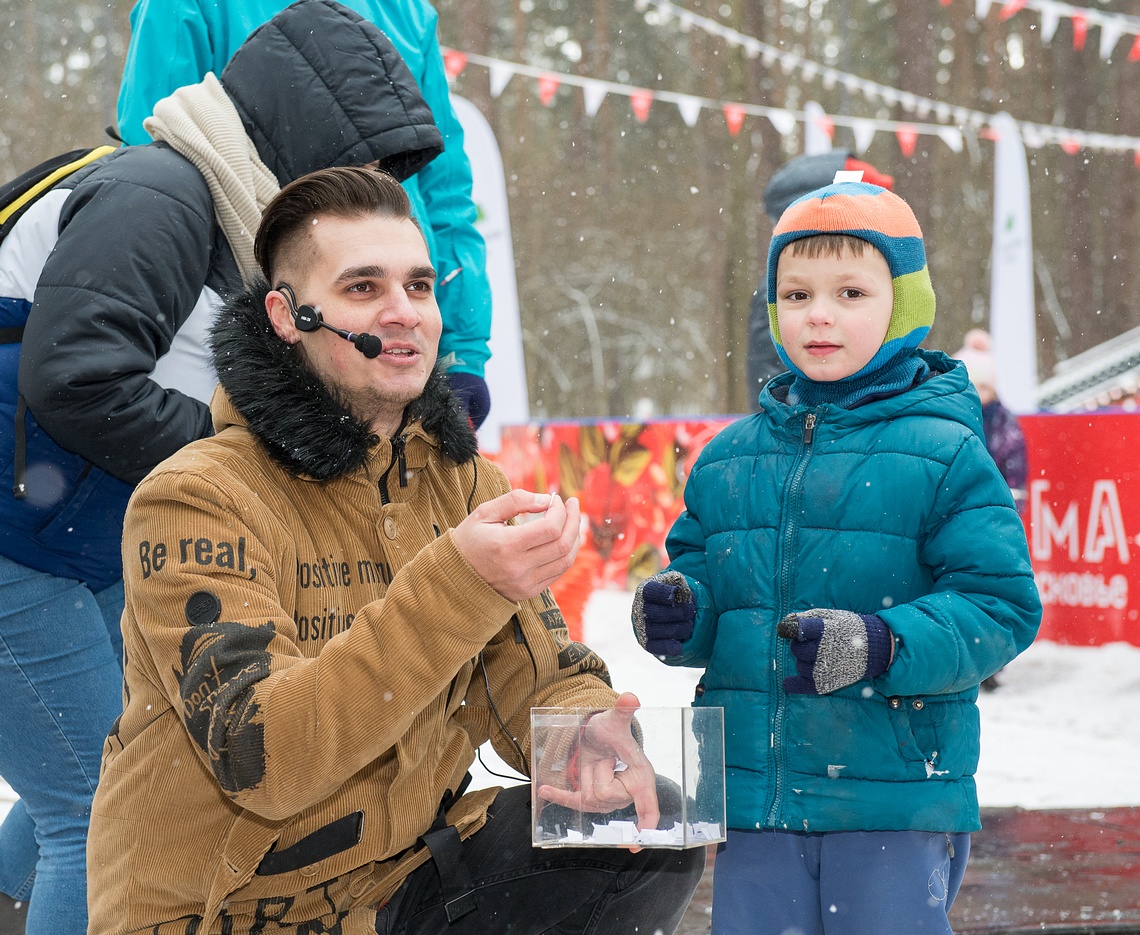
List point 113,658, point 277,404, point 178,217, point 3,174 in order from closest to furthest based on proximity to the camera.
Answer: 1. point 277,404
2. point 178,217
3. point 113,658
4. point 3,174

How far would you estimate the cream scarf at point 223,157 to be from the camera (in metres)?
2.47

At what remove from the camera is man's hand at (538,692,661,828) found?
2082mm

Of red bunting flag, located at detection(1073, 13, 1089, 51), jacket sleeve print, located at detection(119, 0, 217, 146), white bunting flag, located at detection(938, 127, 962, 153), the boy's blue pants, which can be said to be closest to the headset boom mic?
the boy's blue pants

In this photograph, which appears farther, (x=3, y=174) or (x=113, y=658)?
(x=3, y=174)

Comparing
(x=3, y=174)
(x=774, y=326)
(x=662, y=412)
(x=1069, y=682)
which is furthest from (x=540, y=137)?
(x=774, y=326)

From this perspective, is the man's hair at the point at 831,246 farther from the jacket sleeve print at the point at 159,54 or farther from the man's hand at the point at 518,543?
the jacket sleeve print at the point at 159,54

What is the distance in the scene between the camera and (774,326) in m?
2.45

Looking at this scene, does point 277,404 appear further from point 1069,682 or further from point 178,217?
point 1069,682

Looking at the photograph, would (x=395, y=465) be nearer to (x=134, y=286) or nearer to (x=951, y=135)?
(x=134, y=286)

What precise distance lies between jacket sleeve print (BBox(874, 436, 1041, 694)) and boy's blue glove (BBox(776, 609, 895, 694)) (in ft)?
0.09

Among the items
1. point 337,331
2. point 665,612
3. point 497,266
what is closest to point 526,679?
point 665,612

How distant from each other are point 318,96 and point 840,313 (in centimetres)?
117

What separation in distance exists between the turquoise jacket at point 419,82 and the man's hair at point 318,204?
806mm

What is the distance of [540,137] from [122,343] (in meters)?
24.6
